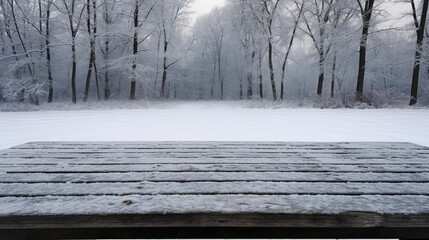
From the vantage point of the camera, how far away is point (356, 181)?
5.12 ft

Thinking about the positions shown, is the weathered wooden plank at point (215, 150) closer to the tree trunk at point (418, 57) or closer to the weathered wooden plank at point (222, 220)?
the weathered wooden plank at point (222, 220)

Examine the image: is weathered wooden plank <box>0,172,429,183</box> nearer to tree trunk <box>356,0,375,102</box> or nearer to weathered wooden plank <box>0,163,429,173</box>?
weathered wooden plank <box>0,163,429,173</box>

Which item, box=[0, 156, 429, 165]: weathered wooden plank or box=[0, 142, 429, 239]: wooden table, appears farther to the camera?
box=[0, 156, 429, 165]: weathered wooden plank

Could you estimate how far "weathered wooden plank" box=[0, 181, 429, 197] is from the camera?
1351mm

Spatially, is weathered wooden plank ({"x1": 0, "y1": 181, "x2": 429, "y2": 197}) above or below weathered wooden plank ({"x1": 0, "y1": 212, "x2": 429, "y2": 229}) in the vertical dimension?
above

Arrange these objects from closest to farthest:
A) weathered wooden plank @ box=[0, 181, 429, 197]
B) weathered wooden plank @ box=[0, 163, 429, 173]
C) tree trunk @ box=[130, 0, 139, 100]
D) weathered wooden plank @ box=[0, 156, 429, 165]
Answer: weathered wooden plank @ box=[0, 181, 429, 197] < weathered wooden plank @ box=[0, 163, 429, 173] < weathered wooden plank @ box=[0, 156, 429, 165] < tree trunk @ box=[130, 0, 139, 100]

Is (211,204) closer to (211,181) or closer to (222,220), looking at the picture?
(222,220)

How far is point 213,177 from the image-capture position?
1.61 metres

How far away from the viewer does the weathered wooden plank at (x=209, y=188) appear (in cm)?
135

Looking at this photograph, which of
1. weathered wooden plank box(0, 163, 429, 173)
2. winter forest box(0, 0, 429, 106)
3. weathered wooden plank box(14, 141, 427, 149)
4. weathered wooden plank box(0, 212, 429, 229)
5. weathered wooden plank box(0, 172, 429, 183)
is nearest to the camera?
weathered wooden plank box(0, 212, 429, 229)

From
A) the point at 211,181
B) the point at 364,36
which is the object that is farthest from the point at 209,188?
the point at 364,36

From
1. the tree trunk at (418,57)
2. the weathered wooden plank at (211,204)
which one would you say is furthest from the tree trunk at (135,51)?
the tree trunk at (418,57)

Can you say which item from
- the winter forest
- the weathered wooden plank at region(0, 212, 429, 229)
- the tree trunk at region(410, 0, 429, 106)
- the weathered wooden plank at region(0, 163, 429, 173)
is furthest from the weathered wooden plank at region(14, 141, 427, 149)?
the tree trunk at region(410, 0, 429, 106)

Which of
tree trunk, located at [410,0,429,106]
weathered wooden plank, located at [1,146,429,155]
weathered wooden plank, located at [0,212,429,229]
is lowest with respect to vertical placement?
weathered wooden plank, located at [0,212,429,229]
